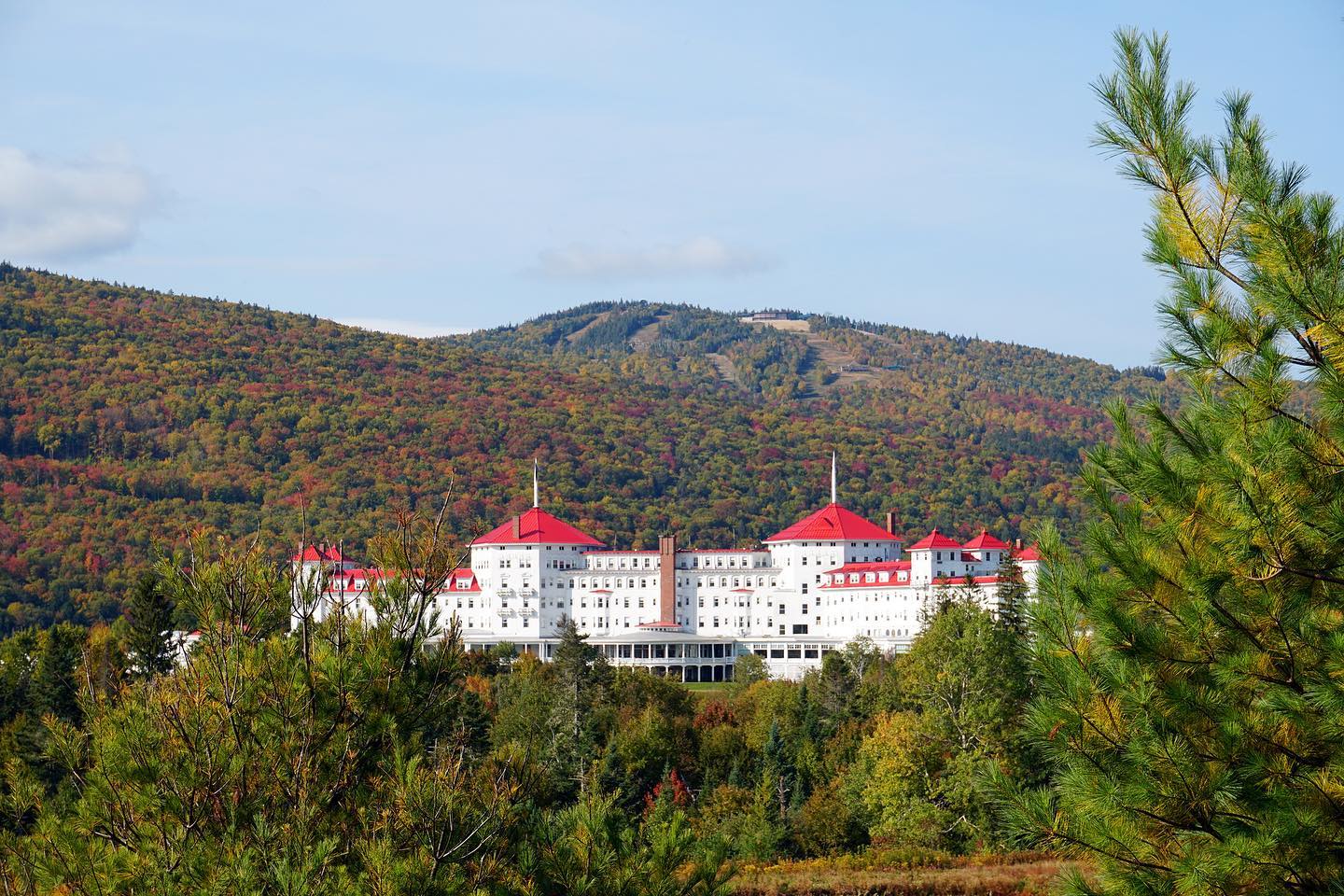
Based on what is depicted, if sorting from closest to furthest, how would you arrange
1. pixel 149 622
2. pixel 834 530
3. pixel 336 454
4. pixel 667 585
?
1. pixel 149 622
2. pixel 834 530
3. pixel 667 585
4. pixel 336 454

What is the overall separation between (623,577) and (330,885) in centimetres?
8861

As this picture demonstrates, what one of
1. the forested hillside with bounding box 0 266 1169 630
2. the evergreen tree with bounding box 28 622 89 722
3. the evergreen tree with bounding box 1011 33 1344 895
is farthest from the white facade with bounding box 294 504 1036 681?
the evergreen tree with bounding box 1011 33 1344 895

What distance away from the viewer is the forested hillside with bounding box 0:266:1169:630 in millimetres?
126375

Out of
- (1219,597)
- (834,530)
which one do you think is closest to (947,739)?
(1219,597)

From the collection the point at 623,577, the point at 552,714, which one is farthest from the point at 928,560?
the point at 552,714

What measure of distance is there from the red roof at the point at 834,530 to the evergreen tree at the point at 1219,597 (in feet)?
290

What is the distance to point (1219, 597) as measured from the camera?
1087 centimetres

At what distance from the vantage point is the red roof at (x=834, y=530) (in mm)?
99250

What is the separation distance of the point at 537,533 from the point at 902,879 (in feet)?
252

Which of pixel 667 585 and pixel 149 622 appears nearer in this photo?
pixel 149 622

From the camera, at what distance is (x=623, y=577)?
101875 millimetres

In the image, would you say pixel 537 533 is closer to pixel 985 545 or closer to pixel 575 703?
pixel 985 545

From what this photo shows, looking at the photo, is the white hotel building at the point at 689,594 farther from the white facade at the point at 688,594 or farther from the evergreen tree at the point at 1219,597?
the evergreen tree at the point at 1219,597

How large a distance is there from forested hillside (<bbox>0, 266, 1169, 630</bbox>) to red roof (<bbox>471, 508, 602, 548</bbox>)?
18410 mm
